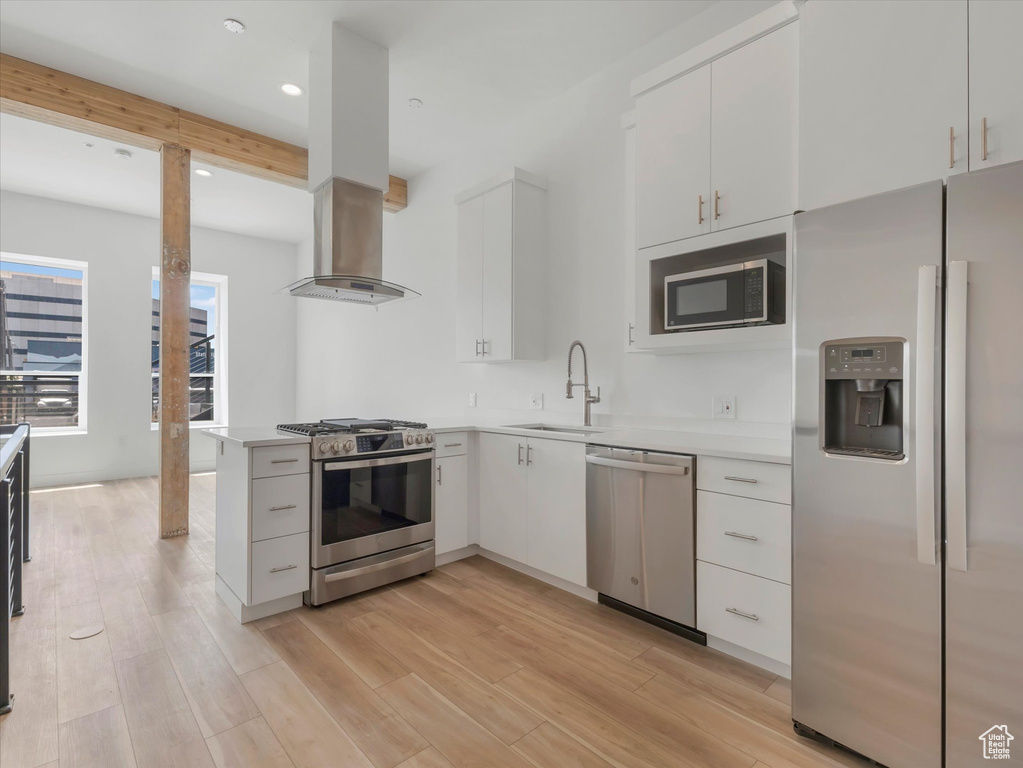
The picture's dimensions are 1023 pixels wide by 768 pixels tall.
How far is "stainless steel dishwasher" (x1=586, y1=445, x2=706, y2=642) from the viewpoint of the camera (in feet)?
7.27

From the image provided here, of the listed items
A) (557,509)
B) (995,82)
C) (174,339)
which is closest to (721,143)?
(995,82)

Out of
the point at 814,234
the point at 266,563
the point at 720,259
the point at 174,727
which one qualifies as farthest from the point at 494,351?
the point at 174,727

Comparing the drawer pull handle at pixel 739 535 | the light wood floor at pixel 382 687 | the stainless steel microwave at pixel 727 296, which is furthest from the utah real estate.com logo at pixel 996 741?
the stainless steel microwave at pixel 727 296

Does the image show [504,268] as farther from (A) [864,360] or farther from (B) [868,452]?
(B) [868,452]

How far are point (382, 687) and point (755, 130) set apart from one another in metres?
2.72

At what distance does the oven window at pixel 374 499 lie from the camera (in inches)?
105

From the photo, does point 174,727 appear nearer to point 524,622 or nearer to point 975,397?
point 524,622

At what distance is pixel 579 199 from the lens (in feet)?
11.0

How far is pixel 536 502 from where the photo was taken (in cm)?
290

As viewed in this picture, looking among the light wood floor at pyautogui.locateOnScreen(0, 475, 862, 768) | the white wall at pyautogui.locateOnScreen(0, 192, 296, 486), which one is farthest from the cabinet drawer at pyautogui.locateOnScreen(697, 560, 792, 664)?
the white wall at pyautogui.locateOnScreen(0, 192, 296, 486)

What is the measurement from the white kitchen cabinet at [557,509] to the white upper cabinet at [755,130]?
1.35 m

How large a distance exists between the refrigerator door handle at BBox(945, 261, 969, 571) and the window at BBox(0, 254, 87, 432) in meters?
7.29

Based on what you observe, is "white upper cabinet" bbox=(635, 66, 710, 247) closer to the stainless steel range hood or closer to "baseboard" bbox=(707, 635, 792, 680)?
the stainless steel range hood

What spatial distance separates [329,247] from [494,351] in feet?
4.02
